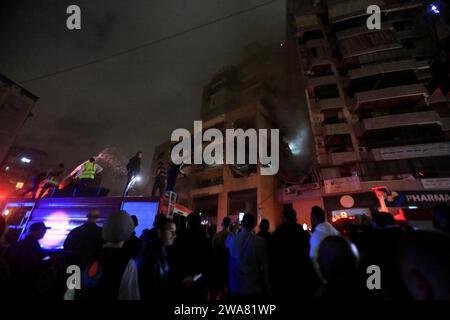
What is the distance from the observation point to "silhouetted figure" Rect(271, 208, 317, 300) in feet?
8.77

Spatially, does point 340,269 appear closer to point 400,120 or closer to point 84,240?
point 84,240

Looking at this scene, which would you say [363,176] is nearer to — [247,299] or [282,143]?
[282,143]

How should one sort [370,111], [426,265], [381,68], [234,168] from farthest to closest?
[234,168] → [370,111] → [381,68] → [426,265]

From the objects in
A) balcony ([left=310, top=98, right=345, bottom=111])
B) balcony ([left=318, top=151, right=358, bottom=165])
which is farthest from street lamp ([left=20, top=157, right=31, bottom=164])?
balcony ([left=310, top=98, right=345, bottom=111])

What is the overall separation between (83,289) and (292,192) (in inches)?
850

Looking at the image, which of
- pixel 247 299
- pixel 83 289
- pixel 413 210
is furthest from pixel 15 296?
pixel 413 210

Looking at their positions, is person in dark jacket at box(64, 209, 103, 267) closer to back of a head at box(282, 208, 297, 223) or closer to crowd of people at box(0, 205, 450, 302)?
crowd of people at box(0, 205, 450, 302)

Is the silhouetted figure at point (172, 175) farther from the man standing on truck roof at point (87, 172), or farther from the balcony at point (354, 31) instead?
the balcony at point (354, 31)

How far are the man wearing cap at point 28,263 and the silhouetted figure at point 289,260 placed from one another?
311 centimetres

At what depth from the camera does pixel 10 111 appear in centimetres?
1981

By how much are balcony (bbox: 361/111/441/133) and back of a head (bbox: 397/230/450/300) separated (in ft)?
74.1

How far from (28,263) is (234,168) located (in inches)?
970

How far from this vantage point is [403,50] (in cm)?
2028

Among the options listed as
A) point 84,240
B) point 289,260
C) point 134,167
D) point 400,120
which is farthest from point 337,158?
point 84,240
